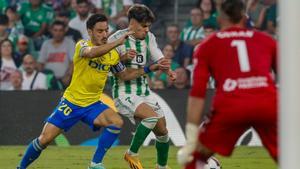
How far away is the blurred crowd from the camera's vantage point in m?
17.8

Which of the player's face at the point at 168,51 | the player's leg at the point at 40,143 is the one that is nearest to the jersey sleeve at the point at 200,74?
the player's leg at the point at 40,143

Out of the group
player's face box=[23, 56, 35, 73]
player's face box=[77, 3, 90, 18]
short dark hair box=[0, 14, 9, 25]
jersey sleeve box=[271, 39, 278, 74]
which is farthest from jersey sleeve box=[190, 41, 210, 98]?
short dark hair box=[0, 14, 9, 25]

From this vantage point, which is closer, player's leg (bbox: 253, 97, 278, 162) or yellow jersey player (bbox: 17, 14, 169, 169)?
player's leg (bbox: 253, 97, 278, 162)

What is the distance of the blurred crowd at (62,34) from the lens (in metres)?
17.8

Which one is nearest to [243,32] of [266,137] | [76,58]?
[266,137]

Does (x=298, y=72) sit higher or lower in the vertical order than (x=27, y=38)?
higher

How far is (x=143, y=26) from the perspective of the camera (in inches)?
474

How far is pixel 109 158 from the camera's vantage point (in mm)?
14453

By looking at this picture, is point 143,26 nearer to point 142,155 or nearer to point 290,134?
point 142,155

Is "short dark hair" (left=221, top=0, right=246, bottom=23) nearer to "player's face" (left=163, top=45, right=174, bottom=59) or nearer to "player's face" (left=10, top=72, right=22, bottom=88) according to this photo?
"player's face" (left=163, top=45, right=174, bottom=59)

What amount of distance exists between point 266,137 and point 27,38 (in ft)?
37.2

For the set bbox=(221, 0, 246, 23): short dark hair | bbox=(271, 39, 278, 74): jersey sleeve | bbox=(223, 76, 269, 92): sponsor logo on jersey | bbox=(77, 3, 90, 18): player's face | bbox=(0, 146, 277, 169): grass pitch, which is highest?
bbox=(221, 0, 246, 23): short dark hair

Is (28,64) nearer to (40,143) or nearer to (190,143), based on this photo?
(40,143)

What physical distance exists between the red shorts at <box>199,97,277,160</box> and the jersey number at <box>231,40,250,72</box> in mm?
276
